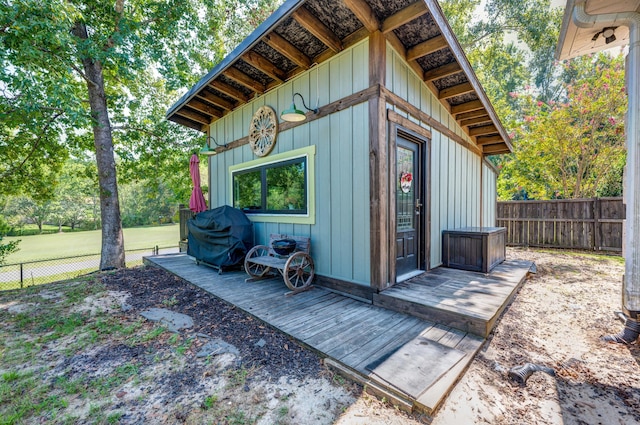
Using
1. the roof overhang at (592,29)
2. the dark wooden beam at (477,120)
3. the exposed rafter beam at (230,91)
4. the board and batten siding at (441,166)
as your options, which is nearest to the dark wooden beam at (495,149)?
the board and batten siding at (441,166)

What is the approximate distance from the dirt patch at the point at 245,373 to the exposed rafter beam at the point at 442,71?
342 cm

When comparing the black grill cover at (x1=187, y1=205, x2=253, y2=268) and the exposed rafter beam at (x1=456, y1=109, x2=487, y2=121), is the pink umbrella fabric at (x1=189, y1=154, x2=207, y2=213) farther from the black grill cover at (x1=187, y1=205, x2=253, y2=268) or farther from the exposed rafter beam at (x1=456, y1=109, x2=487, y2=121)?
the exposed rafter beam at (x1=456, y1=109, x2=487, y2=121)

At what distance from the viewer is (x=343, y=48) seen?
356 centimetres

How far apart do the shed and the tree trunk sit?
248cm

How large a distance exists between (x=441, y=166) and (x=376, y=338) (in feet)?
11.2

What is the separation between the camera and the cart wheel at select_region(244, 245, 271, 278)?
432 centimetres

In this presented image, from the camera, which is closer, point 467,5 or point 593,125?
point 593,125

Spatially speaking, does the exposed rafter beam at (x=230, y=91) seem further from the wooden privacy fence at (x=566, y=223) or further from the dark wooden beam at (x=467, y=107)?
the wooden privacy fence at (x=566, y=223)

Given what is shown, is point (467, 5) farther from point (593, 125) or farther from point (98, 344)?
point (98, 344)

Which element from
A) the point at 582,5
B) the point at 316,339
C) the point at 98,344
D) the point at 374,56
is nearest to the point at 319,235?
the point at 316,339

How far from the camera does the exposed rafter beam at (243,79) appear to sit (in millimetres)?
4516

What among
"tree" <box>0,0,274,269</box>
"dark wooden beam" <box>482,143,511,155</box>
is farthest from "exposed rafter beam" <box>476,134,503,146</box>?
"tree" <box>0,0,274,269</box>

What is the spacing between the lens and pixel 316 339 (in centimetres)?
236

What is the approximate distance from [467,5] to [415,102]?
9253 millimetres
